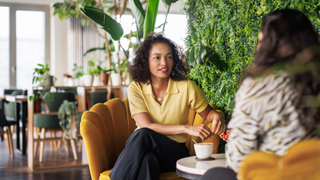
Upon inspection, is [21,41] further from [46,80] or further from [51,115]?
[51,115]

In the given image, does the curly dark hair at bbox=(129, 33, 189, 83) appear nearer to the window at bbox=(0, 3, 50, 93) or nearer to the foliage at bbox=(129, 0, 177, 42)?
the foliage at bbox=(129, 0, 177, 42)

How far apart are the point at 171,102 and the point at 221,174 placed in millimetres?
917

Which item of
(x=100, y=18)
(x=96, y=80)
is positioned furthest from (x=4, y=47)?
(x=100, y=18)

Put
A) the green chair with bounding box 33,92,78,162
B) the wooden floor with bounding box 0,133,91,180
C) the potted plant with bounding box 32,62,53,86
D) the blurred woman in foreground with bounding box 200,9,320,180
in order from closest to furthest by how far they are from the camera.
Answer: the blurred woman in foreground with bounding box 200,9,320,180, the wooden floor with bounding box 0,133,91,180, the green chair with bounding box 33,92,78,162, the potted plant with bounding box 32,62,53,86

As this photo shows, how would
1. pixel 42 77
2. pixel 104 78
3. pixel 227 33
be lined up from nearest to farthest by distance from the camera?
1. pixel 227 33
2. pixel 42 77
3. pixel 104 78

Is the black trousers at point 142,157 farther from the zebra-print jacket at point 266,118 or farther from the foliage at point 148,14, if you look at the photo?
the foliage at point 148,14

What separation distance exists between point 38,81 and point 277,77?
3.64m

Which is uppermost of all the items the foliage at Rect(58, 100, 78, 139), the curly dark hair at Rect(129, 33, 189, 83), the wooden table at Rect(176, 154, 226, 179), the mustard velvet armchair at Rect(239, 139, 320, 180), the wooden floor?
the curly dark hair at Rect(129, 33, 189, 83)

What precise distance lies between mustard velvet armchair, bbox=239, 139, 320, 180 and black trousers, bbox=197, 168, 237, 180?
25cm

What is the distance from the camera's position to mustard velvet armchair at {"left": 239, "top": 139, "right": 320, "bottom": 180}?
681 mm

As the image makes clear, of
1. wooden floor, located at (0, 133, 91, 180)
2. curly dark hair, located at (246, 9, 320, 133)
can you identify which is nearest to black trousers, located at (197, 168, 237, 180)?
curly dark hair, located at (246, 9, 320, 133)

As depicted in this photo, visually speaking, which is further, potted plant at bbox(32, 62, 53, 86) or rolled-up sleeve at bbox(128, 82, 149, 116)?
potted plant at bbox(32, 62, 53, 86)

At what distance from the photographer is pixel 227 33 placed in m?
2.00

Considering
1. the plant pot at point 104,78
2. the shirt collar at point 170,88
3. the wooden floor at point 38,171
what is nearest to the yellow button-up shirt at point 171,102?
the shirt collar at point 170,88
